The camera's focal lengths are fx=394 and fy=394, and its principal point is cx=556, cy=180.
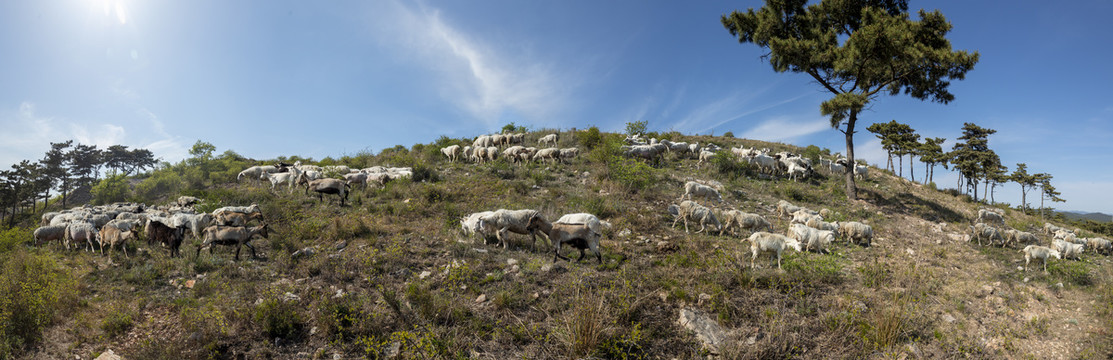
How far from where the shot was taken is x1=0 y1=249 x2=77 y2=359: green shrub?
607cm

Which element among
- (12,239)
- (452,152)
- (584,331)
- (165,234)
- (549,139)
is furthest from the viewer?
(549,139)

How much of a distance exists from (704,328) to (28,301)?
1115 cm

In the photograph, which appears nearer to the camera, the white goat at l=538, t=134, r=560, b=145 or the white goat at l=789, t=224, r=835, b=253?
the white goat at l=789, t=224, r=835, b=253

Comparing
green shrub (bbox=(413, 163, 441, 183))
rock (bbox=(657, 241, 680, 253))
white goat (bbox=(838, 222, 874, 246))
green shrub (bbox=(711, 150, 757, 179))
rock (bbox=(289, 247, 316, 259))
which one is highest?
green shrub (bbox=(711, 150, 757, 179))

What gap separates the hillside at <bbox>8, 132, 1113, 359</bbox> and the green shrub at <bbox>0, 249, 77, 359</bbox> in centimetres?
18

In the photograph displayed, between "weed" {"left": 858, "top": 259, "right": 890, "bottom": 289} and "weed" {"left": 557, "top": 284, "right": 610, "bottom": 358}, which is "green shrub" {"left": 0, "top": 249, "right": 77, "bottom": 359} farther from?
"weed" {"left": 858, "top": 259, "right": 890, "bottom": 289}

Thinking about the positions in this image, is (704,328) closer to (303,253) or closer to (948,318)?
(948,318)

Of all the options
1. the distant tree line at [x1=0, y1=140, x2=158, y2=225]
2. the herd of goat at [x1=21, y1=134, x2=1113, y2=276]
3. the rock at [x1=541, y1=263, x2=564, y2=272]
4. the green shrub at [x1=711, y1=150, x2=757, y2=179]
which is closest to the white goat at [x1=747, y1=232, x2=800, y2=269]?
the herd of goat at [x1=21, y1=134, x2=1113, y2=276]

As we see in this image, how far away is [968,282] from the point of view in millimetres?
8781

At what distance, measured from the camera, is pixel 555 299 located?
6.74 m

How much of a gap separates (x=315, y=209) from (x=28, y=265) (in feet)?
21.7

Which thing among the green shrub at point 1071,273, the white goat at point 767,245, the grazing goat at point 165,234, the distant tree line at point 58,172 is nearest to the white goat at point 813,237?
the white goat at point 767,245

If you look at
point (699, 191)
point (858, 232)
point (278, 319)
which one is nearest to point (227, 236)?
point (278, 319)

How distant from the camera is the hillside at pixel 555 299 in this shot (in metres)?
5.81
